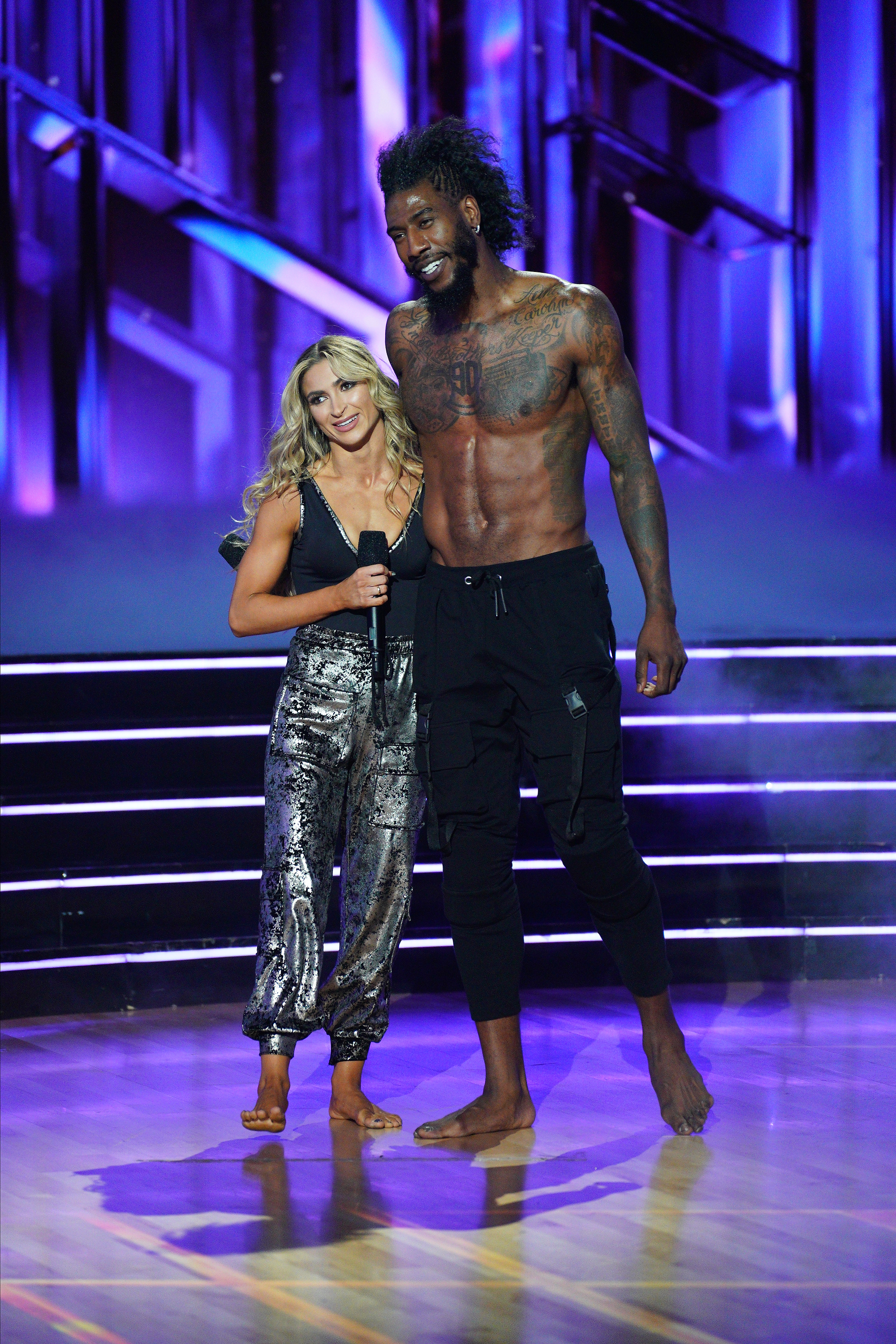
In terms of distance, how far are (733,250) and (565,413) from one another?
3.12 m

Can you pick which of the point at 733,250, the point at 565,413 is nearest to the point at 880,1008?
the point at 565,413

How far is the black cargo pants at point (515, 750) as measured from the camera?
2.80m

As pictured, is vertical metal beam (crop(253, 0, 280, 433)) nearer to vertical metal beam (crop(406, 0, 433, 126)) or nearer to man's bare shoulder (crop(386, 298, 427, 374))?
vertical metal beam (crop(406, 0, 433, 126))

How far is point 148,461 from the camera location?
5.37m

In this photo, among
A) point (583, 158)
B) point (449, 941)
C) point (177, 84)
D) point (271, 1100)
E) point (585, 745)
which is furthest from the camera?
point (583, 158)

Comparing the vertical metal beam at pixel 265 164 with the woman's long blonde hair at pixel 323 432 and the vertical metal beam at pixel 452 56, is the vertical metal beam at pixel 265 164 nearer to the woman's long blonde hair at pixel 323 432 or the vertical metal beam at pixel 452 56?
the vertical metal beam at pixel 452 56

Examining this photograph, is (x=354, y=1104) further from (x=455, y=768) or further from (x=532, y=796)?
(x=532, y=796)

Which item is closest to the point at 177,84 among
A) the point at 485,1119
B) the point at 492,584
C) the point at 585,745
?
the point at 492,584

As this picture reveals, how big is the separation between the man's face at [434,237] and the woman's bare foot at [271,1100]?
4.66ft

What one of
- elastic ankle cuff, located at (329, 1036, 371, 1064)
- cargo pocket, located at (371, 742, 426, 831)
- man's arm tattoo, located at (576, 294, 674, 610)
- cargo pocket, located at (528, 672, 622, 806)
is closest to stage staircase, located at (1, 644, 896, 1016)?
elastic ankle cuff, located at (329, 1036, 371, 1064)

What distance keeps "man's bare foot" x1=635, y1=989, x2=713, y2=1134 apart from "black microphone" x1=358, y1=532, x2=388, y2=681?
76 cm

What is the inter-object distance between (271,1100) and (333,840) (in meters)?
0.48

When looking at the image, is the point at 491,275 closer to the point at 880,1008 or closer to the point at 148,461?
the point at 880,1008

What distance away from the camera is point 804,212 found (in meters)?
5.68
